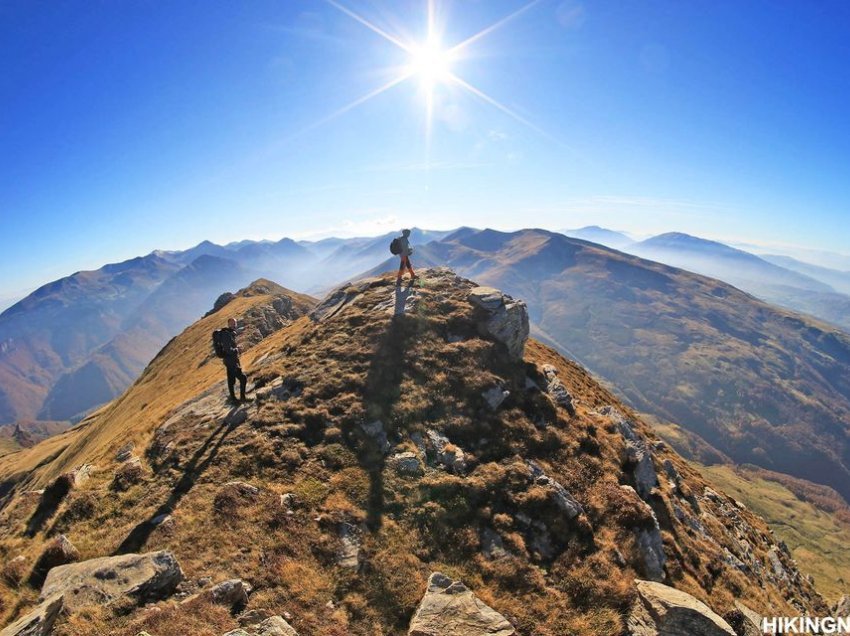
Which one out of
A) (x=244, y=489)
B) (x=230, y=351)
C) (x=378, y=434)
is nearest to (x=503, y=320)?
(x=378, y=434)

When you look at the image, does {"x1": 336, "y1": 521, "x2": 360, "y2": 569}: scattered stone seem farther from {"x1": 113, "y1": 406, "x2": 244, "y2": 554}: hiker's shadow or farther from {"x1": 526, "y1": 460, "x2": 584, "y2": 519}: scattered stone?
{"x1": 526, "y1": 460, "x2": 584, "y2": 519}: scattered stone

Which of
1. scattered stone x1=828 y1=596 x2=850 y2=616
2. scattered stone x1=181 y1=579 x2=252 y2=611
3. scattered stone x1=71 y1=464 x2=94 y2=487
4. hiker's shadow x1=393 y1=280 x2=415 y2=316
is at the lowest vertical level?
scattered stone x1=828 y1=596 x2=850 y2=616

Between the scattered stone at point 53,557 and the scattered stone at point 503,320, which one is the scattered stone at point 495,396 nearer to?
the scattered stone at point 503,320

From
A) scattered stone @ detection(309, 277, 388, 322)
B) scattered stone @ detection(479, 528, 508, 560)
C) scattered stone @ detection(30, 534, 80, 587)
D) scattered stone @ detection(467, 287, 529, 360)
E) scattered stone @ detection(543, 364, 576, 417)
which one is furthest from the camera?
scattered stone @ detection(309, 277, 388, 322)

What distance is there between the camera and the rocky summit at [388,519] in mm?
13867

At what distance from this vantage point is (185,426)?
78.5ft

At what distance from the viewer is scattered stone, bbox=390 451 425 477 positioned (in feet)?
67.7

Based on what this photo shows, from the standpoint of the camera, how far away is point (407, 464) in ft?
68.7

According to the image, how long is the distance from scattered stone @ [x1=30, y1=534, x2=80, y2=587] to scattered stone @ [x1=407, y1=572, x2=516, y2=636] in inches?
497

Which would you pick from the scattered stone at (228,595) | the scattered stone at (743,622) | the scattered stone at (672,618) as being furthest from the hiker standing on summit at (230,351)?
the scattered stone at (743,622)

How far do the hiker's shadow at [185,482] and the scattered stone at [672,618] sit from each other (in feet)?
62.4

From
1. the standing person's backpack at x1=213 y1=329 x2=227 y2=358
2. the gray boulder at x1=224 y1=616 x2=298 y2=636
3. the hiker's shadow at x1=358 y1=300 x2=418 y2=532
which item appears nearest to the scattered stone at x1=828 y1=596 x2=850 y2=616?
the hiker's shadow at x1=358 y1=300 x2=418 y2=532

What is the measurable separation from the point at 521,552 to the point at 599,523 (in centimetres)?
510

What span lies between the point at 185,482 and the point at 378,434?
31.0ft
